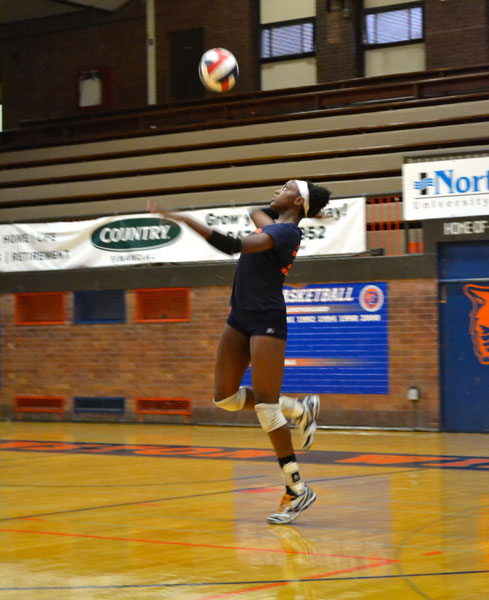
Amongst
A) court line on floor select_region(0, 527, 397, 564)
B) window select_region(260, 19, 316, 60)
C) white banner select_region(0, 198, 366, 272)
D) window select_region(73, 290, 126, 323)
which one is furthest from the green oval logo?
court line on floor select_region(0, 527, 397, 564)

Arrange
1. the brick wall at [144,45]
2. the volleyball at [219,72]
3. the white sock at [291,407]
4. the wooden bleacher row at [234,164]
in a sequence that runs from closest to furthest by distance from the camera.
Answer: the white sock at [291,407] < the volleyball at [219,72] < the wooden bleacher row at [234,164] < the brick wall at [144,45]

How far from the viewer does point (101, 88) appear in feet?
83.0

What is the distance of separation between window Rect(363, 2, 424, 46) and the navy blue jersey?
53.1 feet

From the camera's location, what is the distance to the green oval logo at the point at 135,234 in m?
16.8

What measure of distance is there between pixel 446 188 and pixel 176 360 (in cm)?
514

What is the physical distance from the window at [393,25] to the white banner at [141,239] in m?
7.97

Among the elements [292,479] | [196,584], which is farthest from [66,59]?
[196,584]

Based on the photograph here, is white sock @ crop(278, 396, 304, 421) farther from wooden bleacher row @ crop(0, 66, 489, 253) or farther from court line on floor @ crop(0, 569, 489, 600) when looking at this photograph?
wooden bleacher row @ crop(0, 66, 489, 253)

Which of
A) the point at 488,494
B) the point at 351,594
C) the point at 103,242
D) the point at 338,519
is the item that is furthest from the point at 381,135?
the point at 351,594

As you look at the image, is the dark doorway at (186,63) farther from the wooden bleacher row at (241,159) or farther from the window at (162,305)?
the window at (162,305)

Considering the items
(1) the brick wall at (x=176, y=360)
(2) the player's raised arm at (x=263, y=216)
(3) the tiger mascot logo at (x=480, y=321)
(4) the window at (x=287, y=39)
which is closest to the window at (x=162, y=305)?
(1) the brick wall at (x=176, y=360)

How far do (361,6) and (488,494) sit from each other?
16595mm

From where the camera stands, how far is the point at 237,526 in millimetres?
6473

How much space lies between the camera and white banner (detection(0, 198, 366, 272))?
1533 centimetres
